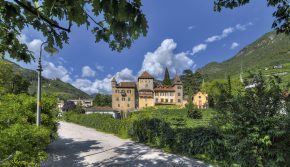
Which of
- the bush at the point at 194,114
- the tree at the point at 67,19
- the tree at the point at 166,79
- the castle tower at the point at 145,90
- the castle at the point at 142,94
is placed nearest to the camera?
the tree at the point at 67,19

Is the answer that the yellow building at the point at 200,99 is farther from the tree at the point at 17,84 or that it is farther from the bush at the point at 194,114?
the tree at the point at 17,84

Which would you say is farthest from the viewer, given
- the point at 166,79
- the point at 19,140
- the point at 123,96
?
the point at 166,79

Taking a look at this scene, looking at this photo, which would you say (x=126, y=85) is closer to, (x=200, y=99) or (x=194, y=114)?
(x=200, y=99)

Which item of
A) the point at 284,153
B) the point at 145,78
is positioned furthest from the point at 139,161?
the point at 145,78

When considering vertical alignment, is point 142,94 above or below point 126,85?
below

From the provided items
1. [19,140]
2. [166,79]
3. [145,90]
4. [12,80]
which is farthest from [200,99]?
[19,140]

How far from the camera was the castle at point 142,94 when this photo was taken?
77.7 meters

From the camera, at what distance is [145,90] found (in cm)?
7869

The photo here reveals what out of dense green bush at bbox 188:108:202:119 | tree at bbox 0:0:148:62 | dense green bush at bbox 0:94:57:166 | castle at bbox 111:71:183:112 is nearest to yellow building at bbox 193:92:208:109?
castle at bbox 111:71:183:112

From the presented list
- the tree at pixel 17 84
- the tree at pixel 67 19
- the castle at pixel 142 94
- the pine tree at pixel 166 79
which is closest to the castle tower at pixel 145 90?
the castle at pixel 142 94

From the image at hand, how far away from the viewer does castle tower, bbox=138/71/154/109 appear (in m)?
78.2

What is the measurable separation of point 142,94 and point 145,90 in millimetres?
1622

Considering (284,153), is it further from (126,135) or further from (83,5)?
(126,135)

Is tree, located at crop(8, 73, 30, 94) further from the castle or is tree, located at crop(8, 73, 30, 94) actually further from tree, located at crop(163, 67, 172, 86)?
tree, located at crop(163, 67, 172, 86)
